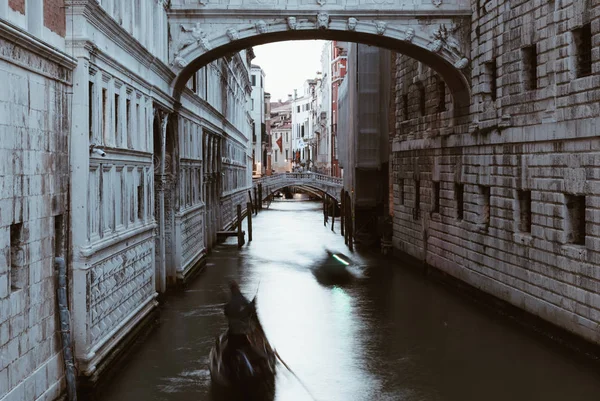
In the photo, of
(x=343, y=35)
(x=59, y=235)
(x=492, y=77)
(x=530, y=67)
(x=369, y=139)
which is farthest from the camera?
(x=369, y=139)

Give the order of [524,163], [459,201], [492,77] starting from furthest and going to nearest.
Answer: [459,201] < [492,77] < [524,163]

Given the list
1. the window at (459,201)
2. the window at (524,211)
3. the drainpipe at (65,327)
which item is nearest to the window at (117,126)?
the drainpipe at (65,327)

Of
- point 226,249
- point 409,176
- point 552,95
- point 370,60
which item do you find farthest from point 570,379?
point 370,60

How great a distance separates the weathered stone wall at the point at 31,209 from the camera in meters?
7.98

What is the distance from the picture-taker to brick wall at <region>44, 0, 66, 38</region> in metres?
9.37

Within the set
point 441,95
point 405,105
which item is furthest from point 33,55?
point 405,105

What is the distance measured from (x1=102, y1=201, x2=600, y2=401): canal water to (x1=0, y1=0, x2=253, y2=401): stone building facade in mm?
908

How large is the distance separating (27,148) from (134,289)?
566 centimetres

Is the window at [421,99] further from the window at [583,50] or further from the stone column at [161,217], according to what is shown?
the window at [583,50]

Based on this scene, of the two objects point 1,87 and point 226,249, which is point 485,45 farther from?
point 226,249

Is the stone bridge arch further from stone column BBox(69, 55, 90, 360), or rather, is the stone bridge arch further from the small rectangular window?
the small rectangular window

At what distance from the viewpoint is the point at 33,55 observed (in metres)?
8.70

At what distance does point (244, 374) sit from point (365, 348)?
3.74 meters

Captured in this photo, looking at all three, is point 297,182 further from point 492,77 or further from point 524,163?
point 524,163
